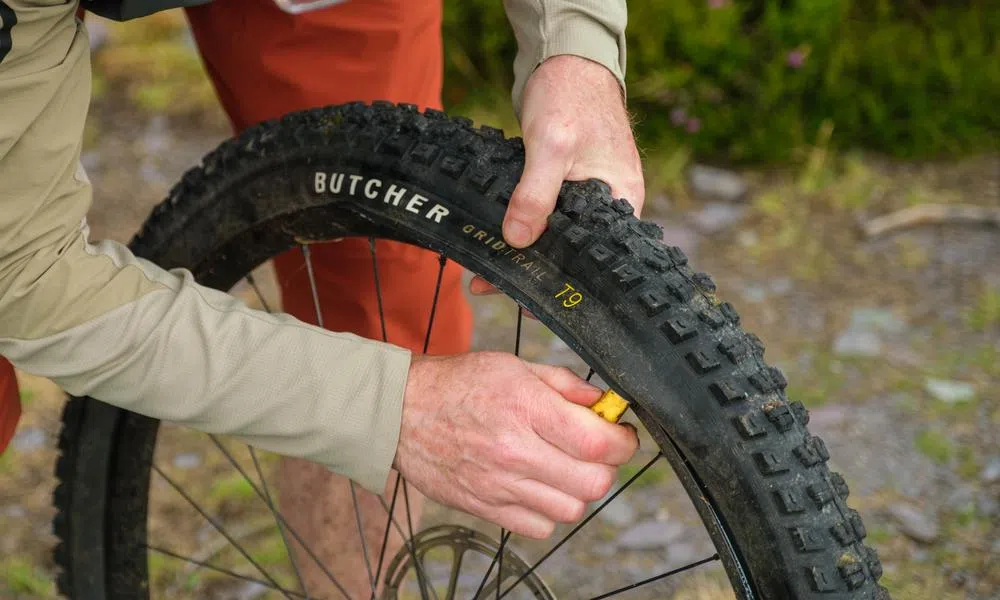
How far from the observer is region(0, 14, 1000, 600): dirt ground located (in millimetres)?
2121

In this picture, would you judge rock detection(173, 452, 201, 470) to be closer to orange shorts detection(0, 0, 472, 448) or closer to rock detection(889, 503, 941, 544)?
orange shorts detection(0, 0, 472, 448)

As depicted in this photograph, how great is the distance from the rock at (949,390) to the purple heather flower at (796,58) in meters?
1.09

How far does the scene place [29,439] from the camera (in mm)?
2492

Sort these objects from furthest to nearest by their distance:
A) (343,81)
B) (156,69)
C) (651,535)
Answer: (156,69) < (651,535) < (343,81)

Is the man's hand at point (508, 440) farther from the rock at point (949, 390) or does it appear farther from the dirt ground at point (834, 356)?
the rock at point (949, 390)

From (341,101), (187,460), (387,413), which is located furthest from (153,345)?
(187,460)

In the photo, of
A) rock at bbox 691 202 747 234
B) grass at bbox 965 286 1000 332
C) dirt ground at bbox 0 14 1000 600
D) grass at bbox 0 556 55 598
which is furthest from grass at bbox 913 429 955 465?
grass at bbox 0 556 55 598

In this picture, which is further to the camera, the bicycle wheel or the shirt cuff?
the shirt cuff

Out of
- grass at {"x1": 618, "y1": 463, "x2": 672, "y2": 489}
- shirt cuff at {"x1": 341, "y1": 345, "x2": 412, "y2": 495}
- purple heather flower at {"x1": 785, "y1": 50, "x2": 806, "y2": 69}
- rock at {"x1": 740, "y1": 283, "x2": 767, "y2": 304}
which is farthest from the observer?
purple heather flower at {"x1": 785, "y1": 50, "x2": 806, "y2": 69}

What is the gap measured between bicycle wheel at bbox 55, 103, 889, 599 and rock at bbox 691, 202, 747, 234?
6.12 feet

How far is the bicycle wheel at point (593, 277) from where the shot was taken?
3.28 feet

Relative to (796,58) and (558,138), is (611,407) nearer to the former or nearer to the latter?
(558,138)

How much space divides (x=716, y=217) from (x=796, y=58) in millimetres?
500

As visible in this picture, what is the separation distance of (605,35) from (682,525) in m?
1.19
